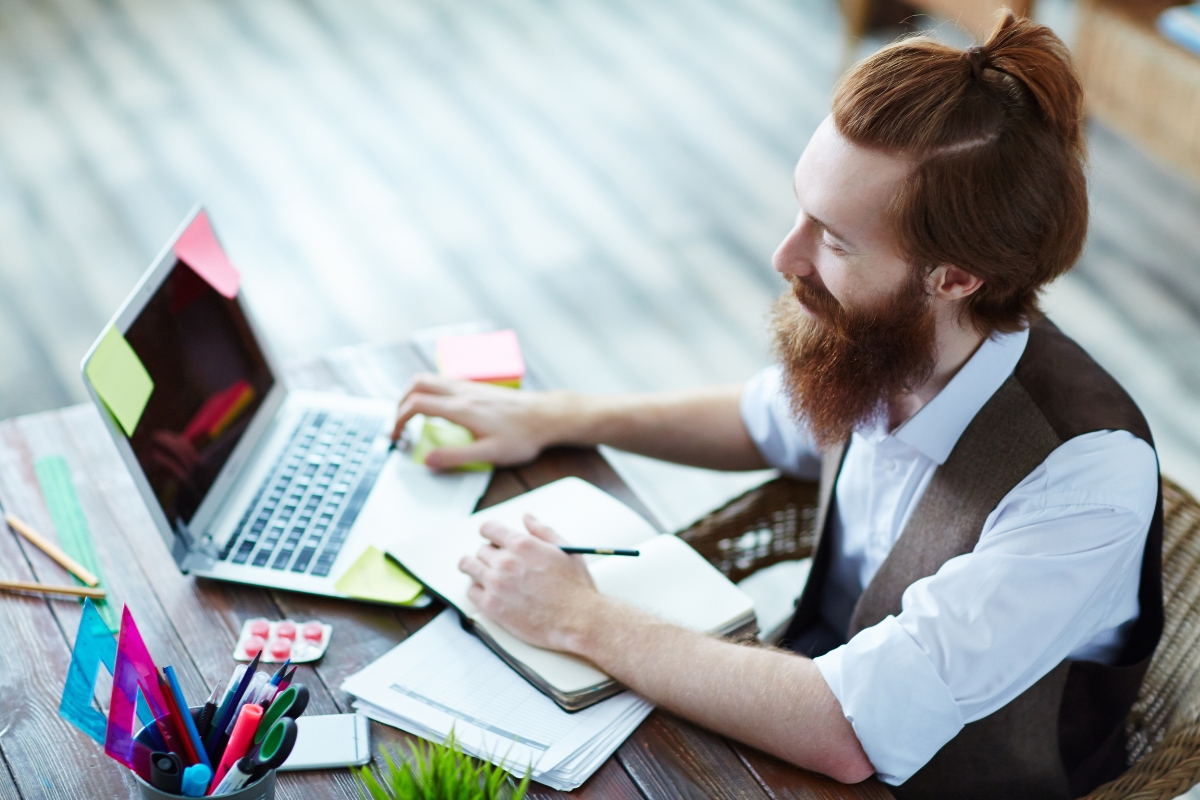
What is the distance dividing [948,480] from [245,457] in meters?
0.84

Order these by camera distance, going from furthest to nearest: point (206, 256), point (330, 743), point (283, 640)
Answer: point (206, 256) < point (283, 640) < point (330, 743)

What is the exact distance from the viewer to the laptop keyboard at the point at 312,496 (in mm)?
1329

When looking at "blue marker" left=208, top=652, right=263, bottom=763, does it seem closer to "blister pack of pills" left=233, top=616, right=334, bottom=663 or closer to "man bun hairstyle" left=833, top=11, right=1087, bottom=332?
"blister pack of pills" left=233, top=616, right=334, bottom=663

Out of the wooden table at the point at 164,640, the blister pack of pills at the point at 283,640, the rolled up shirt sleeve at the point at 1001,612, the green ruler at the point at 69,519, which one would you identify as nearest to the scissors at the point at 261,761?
the wooden table at the point at 164,640

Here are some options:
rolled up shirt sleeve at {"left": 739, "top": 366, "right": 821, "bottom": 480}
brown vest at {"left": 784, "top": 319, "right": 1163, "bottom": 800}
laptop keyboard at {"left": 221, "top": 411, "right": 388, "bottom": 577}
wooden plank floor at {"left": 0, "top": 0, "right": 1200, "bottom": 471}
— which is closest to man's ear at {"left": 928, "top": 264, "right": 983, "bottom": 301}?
brown vest at {"left": 784, "top": 319, "right": 1163, "bottom": 800}

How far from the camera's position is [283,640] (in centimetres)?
121

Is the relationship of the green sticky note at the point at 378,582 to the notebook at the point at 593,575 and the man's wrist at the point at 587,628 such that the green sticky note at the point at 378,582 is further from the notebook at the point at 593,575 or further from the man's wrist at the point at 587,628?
the man's wrist at the point at 587,628

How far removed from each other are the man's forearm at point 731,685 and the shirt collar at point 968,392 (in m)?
0.30

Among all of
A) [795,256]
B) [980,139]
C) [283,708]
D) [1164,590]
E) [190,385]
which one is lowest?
[1164,590]

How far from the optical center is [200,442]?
4.46ft

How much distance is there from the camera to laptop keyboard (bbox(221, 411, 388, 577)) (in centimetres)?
133

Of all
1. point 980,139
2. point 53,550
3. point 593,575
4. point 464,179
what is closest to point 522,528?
point 593,575

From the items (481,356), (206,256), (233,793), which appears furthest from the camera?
(481,356)

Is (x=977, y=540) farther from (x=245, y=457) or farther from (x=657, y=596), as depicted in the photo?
(x=245, y=457)
